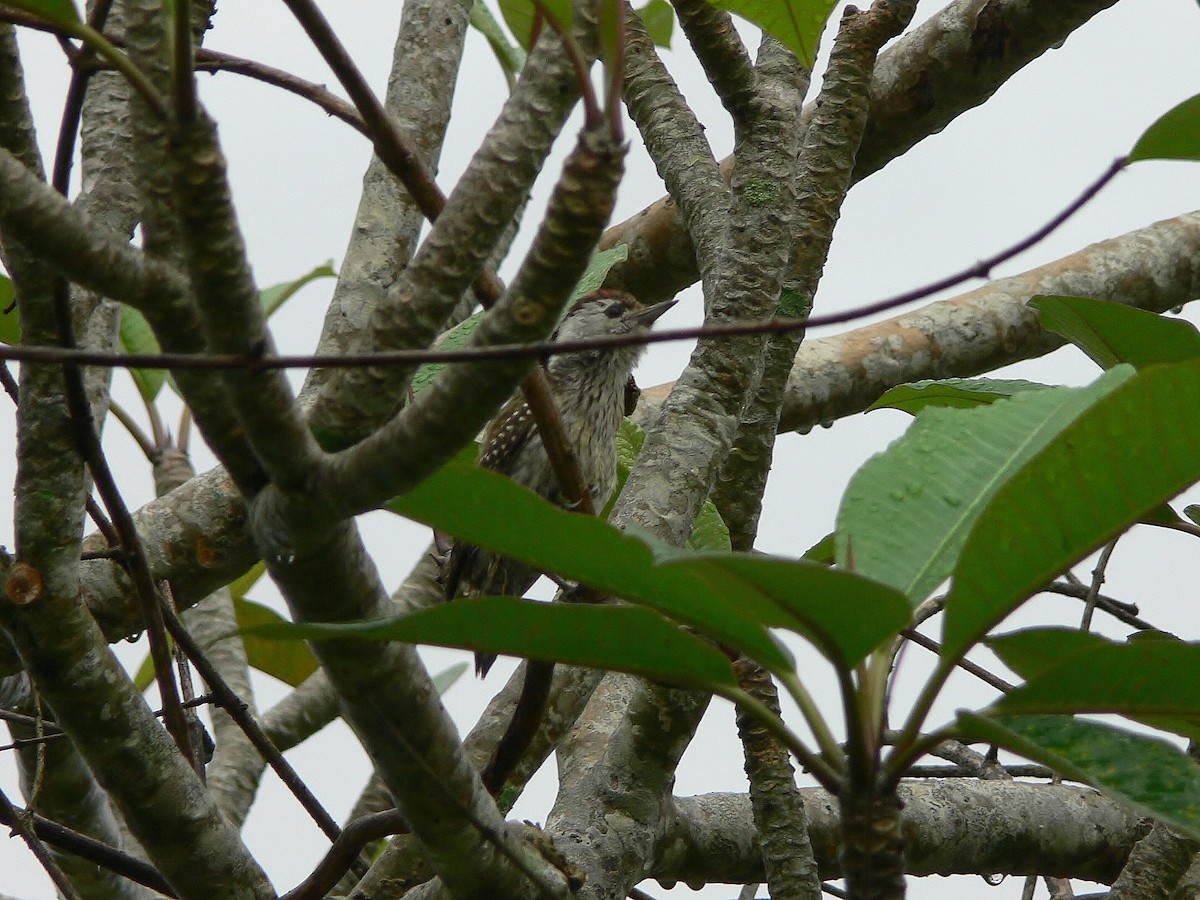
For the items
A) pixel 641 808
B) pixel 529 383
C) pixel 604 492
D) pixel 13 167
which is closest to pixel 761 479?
pixel 641 808

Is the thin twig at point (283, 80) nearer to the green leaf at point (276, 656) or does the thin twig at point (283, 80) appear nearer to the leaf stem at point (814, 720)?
the leaf stem at point (814, 720)

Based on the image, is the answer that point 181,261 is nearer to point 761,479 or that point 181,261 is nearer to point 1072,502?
point 1072,502

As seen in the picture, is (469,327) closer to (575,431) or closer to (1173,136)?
(1173,136)

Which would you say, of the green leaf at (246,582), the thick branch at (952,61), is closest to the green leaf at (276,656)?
the green leaf at (246,582)

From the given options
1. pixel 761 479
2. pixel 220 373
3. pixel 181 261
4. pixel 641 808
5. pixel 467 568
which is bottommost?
pixel 641 808

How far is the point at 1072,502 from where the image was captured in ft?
3.26

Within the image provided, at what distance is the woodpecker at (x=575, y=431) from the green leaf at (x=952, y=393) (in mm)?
2476

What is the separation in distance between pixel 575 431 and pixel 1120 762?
3825 millimetres

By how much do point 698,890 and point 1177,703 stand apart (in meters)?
1.79

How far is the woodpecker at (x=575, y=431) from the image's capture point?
4680 mm

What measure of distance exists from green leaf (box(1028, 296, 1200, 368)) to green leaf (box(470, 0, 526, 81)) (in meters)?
2.31

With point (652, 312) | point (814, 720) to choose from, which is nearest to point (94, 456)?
point (814, 720)

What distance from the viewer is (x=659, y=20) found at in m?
3.06

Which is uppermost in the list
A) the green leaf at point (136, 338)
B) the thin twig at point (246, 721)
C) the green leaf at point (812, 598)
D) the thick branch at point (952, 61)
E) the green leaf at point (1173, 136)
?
the thick branch at point (952, 61)
